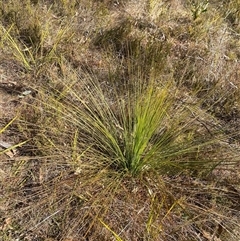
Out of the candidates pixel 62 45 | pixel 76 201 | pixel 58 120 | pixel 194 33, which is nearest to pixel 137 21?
pixel 194 33

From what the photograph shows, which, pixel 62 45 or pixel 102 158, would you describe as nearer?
pixel 102 158

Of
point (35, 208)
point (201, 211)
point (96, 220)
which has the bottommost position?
point (35, 208)

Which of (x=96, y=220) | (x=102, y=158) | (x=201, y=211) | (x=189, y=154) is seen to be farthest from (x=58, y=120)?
(x=201, y=211)

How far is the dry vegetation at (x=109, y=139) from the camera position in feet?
5.71

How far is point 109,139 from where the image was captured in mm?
1985

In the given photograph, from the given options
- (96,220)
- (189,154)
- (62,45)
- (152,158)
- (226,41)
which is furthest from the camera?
(226,41)

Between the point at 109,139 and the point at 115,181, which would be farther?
the point at 109,139

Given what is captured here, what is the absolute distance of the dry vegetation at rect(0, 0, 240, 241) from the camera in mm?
1739

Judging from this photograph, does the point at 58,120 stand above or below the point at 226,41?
below

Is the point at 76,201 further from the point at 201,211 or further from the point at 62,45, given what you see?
the point at 62,45

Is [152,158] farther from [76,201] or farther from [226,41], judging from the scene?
[226,41]

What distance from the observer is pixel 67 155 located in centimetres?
194

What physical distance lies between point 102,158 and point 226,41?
180 cm

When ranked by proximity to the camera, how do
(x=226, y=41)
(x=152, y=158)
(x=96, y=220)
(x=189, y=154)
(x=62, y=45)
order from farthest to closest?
A: (x=226, y=41)
(x=62, y=45)
(x=189, y=154)
(x=152, y=158)
(x=96, y=220)
